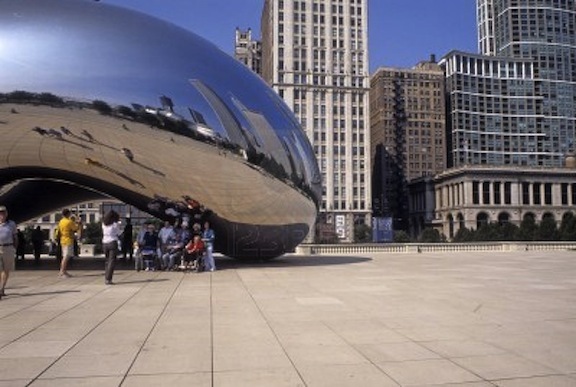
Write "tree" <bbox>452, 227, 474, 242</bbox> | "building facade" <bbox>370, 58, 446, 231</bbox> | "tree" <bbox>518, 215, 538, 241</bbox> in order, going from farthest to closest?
"building facade" <bbox>370, 58, 446, 231</bbox>, "tree" <bbox>452, 227, 474, 242</bbox>, "tree" <bbox>518, 215, 538, 241</bbox>

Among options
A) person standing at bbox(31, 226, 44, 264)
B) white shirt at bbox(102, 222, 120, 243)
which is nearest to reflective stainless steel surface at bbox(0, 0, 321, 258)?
white shirt at bbox(102, 222, 120, 243)

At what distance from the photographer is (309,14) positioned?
122 meters

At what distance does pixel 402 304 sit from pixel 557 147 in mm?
184632

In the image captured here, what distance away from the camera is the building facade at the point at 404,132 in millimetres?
159625

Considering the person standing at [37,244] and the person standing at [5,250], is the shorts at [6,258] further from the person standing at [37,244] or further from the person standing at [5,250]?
the person standing at [37,244]

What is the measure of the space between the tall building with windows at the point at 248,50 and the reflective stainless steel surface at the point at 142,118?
167 metres

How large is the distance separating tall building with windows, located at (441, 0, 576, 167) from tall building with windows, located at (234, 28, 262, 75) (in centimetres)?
5887

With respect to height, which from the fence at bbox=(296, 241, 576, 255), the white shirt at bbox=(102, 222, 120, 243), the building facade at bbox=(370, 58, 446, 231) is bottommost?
the fence at bbox=(296, 241, 576, 255)

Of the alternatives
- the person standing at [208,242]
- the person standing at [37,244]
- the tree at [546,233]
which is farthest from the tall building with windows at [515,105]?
the person standing at [208,242]

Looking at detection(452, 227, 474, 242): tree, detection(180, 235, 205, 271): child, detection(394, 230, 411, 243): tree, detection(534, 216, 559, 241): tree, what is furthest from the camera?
detection(452, 227, 474, 242): tree

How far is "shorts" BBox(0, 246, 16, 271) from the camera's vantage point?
35.1ft

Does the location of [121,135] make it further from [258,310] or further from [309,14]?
[309,14]

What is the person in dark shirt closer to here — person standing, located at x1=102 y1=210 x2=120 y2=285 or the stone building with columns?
person standing, located at x1=102 y1=210 x2=120 y2=285

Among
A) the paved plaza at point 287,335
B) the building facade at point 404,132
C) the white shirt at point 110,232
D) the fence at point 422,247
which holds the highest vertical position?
the building facade at point 404,132
